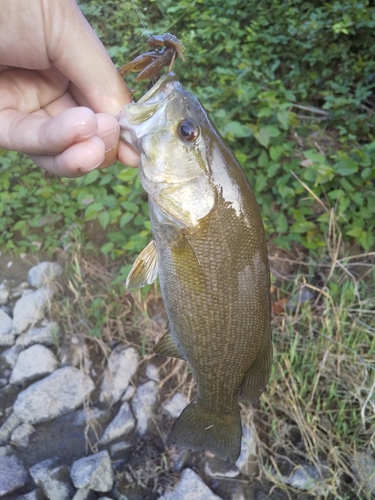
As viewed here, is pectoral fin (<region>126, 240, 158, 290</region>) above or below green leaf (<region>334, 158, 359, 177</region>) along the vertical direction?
above

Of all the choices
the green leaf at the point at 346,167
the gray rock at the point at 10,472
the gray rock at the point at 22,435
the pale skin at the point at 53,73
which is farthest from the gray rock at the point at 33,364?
the green leaf at the point at 346,167

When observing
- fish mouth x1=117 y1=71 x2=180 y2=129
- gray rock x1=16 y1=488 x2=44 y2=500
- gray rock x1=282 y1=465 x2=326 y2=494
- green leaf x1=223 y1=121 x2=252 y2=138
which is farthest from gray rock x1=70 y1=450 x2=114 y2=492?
green leaf x1=223 y1=121 x2=252 y2=138

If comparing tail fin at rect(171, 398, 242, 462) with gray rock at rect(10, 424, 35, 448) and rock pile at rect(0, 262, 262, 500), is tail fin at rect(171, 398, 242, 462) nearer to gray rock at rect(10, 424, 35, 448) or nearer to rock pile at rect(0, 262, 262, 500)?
rock pile at rect(0, 262, 262, 500)

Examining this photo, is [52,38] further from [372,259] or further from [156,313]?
[372,259]

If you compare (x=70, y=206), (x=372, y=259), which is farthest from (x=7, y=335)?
(x=372, y=259)

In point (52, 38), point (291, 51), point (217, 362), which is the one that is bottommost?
point (291, 51)

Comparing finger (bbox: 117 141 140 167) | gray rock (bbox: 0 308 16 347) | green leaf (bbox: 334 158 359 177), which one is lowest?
gray rock (bbox: 0 308 16 347)

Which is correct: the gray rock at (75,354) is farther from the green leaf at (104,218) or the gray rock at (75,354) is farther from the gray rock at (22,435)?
the green leaf at (104,218)
